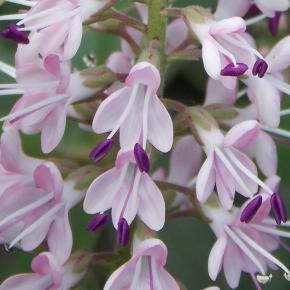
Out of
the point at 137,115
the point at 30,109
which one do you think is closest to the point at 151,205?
the point at 137,115

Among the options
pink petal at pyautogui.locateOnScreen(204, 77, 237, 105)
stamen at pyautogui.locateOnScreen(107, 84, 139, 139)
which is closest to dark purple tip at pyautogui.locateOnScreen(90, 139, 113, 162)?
stamen at pyautogui.locateOnScreen(107, 84, 139, 139)

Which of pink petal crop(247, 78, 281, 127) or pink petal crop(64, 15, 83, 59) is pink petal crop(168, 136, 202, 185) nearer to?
pink petal crop(247, 78, 281, 127)

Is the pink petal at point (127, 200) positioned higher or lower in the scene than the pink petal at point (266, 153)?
higher

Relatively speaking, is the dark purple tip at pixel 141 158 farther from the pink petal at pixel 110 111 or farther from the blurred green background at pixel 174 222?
the blurred green background at pixel 174 222

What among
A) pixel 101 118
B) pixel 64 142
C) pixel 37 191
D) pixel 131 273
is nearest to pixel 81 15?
pixel 101 118

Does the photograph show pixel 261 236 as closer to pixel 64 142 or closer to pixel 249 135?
pixel 249 135

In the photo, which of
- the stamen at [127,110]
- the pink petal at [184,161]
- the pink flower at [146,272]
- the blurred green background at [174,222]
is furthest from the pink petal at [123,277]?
the blurred green background at [174,222]
